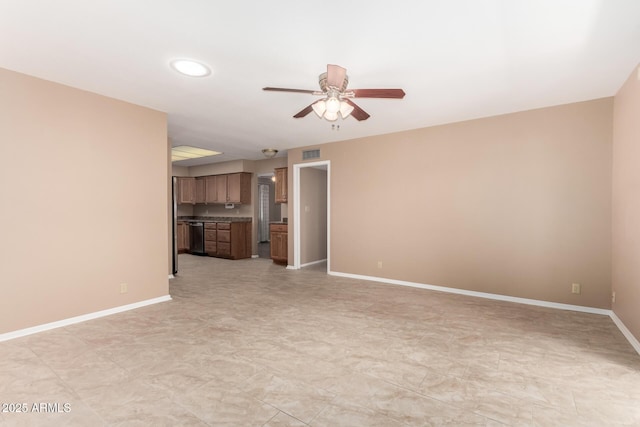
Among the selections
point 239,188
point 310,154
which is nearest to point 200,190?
point 239,188

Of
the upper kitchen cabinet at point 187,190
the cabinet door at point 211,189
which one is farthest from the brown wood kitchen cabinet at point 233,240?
the upper kitchen cabinet at point 187,190

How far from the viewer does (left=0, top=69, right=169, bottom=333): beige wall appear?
2.85 m

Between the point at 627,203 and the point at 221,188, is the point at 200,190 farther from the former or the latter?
the point at 627,203

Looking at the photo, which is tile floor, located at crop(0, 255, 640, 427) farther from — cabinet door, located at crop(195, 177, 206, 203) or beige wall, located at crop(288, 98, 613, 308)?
cabinet door, located at crop(195, 177, 206, 203)

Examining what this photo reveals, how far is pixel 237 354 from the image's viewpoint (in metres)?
2.54

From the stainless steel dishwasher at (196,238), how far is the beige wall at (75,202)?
4210mm

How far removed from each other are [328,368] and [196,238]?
695cm

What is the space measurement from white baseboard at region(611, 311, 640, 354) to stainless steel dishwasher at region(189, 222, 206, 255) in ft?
26.1

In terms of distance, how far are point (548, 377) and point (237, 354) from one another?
2405 mm

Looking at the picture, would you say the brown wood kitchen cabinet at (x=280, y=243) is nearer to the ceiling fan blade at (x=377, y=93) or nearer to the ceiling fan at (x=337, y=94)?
the ceiling fan at (x=337, y=94)

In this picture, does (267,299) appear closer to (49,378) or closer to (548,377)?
(49,378)

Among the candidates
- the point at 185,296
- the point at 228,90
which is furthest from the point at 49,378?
the point at 228,90

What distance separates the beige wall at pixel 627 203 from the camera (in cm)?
269

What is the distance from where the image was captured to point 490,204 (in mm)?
4211
